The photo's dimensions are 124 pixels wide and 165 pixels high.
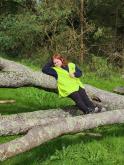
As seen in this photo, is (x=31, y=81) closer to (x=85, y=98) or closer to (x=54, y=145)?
(x=85, y=98)

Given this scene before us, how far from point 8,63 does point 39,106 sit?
5.25m

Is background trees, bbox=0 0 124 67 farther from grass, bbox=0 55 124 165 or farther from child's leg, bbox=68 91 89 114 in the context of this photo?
child's leg, bbox=68 91 89 114

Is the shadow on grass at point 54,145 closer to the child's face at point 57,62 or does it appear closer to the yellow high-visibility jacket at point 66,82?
the yellow high-visibility jacket at point 66,82

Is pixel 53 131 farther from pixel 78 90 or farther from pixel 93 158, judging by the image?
pixel 93 158

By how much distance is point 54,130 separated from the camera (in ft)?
18.9

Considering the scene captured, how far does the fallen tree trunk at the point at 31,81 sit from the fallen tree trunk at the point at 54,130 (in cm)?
89

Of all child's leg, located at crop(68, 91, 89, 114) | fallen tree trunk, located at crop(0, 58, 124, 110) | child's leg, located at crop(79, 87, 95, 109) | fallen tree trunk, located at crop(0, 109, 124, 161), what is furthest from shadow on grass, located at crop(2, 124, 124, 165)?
fallen tree trunk, located at crop(0, 109, 124, 161)

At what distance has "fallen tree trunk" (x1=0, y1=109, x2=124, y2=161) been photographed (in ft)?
17.2

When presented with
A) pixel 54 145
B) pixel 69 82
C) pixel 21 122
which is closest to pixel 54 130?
pixel 21 122

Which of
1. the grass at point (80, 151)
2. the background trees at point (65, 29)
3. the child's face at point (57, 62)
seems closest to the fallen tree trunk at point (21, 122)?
the child's face at point (57, 62)

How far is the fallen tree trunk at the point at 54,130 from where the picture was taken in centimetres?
524

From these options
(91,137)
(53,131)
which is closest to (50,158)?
(91,137)

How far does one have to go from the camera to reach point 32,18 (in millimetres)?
22766

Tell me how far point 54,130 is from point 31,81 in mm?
1515
